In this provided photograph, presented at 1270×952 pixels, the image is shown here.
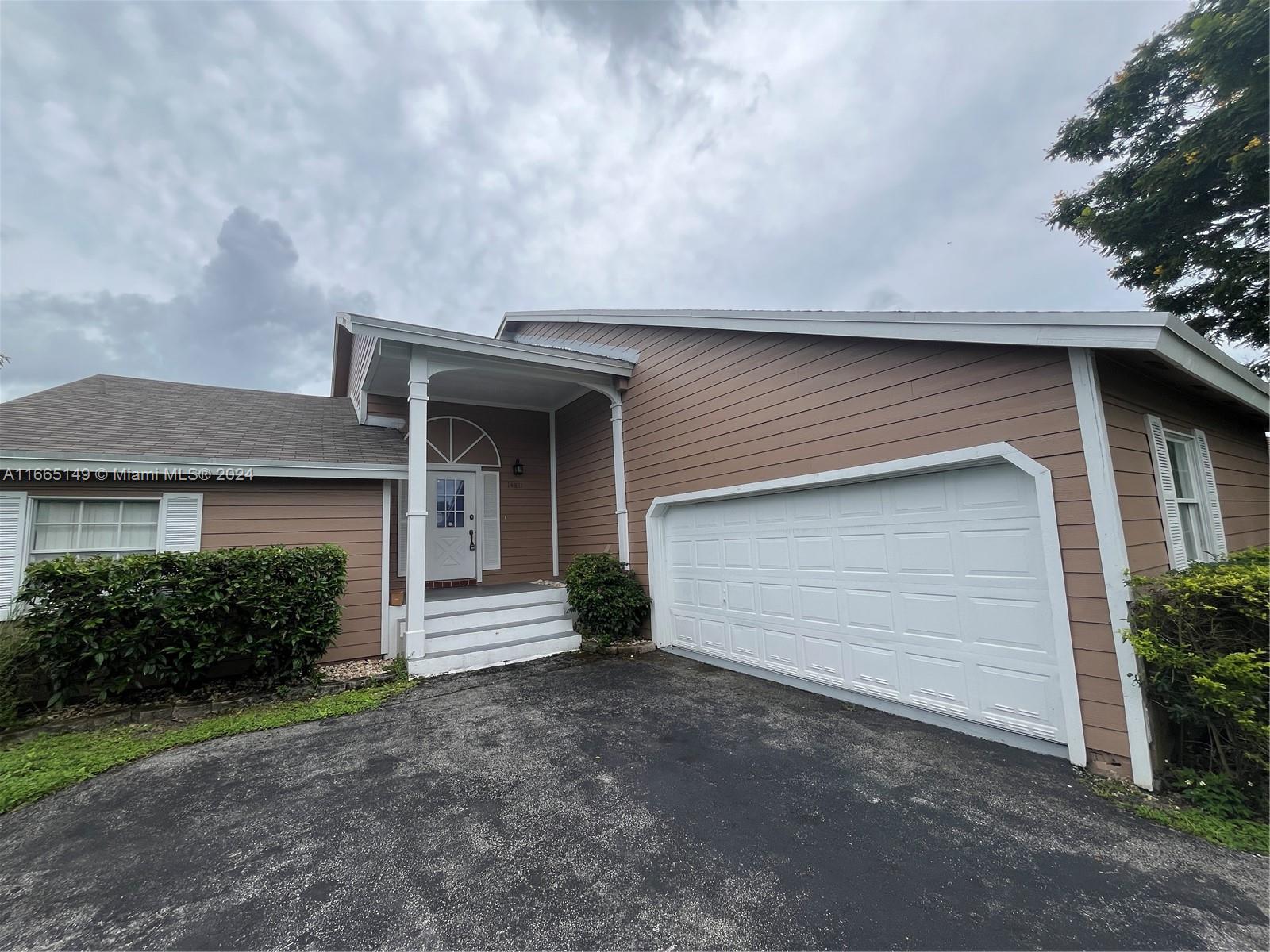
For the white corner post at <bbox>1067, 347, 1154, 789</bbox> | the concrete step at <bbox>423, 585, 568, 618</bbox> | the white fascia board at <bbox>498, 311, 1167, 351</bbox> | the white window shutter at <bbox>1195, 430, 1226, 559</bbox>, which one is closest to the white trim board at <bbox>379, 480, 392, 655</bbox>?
the concrete step at <bbox>423, 585, 568, 618</bbox>

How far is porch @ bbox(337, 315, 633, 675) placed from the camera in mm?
5816

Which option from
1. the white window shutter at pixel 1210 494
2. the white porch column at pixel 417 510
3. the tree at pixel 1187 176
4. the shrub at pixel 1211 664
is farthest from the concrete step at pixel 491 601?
the tree at pixel 1187 176

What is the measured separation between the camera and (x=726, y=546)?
5.92m

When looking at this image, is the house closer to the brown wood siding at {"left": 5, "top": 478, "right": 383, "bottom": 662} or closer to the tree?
the brown wood siding at {"left": 5, "top": 478, "right": 383, "bottom": 662}

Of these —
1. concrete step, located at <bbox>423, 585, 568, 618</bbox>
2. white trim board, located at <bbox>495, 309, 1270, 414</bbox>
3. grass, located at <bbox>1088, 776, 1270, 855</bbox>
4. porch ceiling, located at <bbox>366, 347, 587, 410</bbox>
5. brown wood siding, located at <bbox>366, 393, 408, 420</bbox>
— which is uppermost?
porch ceiling, located at <bbox>366, 347, 587, 410</bbox>

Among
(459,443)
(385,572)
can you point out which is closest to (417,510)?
(385,572)

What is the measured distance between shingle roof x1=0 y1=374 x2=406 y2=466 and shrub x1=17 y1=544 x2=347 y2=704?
134 cm

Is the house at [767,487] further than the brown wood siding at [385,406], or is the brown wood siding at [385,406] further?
the brown wood siding at [385,406]

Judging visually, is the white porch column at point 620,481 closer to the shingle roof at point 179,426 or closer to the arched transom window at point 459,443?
the arched transom window at point 459,443

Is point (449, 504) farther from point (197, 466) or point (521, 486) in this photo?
point (197, 466)

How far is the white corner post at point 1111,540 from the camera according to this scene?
2928 mm

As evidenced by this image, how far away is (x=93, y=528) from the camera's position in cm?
521

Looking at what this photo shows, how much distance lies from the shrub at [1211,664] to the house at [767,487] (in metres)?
0.18

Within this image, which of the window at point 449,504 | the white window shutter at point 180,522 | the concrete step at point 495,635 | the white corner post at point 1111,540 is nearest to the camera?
the white corner post at point 1111,540
